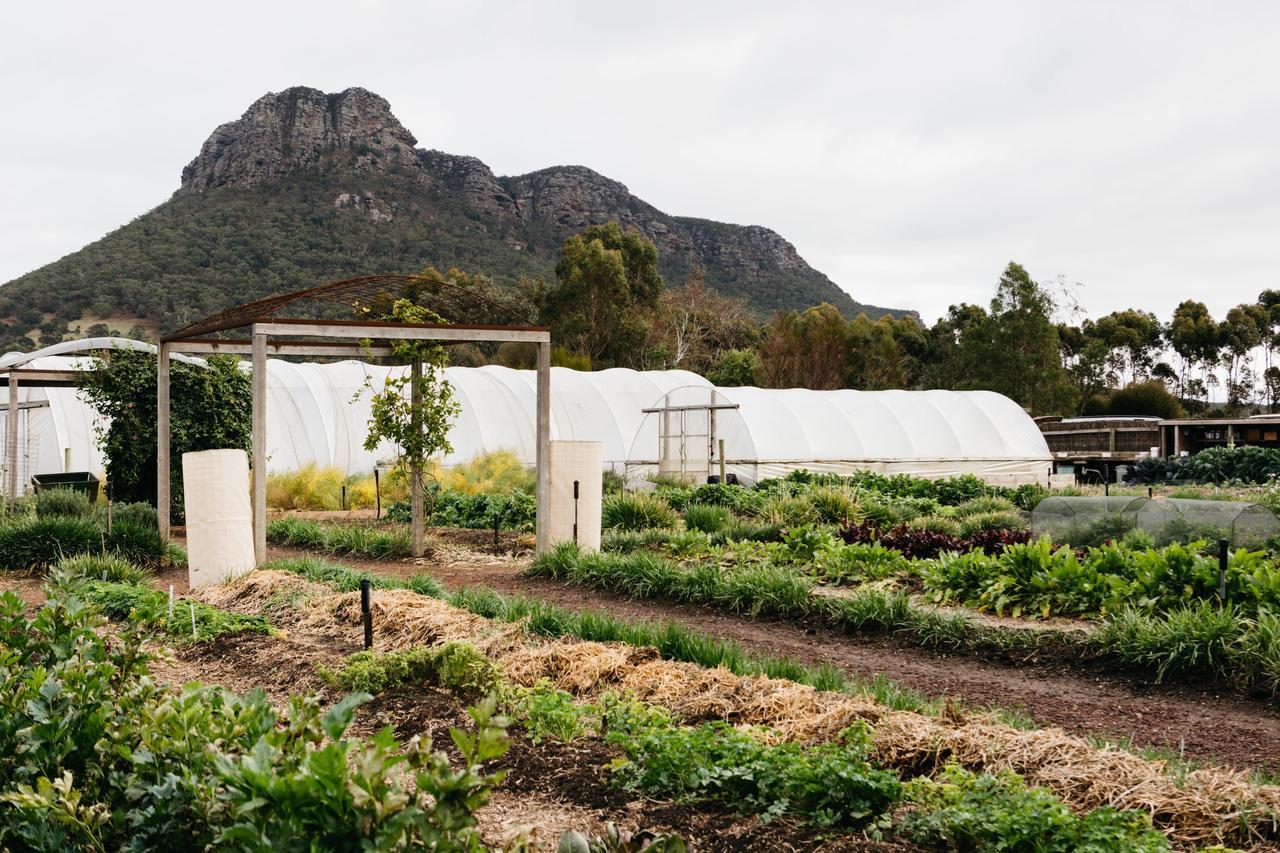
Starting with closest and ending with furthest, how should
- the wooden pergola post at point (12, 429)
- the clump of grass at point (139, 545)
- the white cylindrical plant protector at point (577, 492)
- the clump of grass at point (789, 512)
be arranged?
the clump of grass at point (139, 545) < the white cylindrical plant protector at point (577, 492) < the clump of grass at point (789, 512) < the wooden pergola post at point (12, 429)

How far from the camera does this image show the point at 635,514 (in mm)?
13789

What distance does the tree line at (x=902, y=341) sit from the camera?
138 ft

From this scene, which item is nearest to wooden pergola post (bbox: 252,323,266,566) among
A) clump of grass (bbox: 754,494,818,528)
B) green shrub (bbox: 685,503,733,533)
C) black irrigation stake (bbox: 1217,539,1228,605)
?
green shrub (bbox: 685,503,733,533)

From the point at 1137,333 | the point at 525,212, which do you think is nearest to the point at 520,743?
the point at 1137,333

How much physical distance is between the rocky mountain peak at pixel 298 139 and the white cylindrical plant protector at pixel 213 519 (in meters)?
49.5

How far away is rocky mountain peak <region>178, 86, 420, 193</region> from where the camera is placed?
57.2 m

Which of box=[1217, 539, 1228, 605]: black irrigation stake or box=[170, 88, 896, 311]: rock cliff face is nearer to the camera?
box=[1217, 539, 1228, 605]: black irrigation stake

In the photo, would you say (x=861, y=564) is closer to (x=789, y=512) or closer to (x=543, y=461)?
(x=543, y=461)

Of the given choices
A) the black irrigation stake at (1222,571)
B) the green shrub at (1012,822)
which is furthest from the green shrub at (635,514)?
the green shrub at (1012,822)

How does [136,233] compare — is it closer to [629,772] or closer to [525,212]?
[525,212]

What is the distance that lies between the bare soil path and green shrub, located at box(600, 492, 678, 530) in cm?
447

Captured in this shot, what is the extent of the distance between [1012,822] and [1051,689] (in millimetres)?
3161

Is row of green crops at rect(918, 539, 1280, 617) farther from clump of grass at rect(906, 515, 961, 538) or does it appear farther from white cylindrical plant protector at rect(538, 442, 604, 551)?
white cylindrical plant protector at rect(538, 442, 604, 551)

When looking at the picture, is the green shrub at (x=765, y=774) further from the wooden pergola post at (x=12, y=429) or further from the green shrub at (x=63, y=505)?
the wooden pergola post at (x=12, y=429)
